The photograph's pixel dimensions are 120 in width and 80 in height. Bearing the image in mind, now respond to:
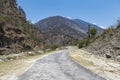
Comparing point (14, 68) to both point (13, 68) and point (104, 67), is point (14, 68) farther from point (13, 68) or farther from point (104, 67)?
point (104, 67)

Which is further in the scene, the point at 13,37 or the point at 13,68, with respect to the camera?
the point at 13,37

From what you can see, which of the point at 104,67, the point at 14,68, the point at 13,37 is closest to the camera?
the point at 14,68

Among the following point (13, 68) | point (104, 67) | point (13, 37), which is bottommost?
point (104, 67)

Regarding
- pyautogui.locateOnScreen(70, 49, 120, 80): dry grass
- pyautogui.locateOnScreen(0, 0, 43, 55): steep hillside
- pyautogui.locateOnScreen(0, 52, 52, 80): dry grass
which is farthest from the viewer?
pyautogui.locateOnScreen(0, 0, 43, 55): steep hillside

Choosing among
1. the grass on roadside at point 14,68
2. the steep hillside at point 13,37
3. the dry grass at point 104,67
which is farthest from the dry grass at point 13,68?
the steep hillside at point 13,37

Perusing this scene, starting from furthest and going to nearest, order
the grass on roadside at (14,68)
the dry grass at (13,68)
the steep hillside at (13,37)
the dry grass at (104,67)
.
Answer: the steep hillside at (13,37) → the grass on roadside at (14,68) → the dry grass at (13,68) → the dry grass at (104,67)

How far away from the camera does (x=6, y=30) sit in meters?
156

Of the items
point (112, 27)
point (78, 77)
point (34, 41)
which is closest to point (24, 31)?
point (34, 41)

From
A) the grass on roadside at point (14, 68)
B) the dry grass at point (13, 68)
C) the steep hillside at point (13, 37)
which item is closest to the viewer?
the dry grass at point (13, 68)

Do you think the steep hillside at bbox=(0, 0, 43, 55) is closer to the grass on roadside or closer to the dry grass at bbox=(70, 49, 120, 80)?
the grass on roadside

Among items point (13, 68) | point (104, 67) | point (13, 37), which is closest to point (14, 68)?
point (13, 68)

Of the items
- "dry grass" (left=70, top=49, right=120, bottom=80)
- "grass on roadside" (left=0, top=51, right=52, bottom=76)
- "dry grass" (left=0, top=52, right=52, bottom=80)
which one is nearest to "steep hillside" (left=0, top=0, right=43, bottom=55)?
"grass on roadside" (left=0, top=51, right=52, bottom=76)

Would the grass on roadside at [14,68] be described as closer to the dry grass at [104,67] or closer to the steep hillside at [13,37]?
the dry grass at [104,67]

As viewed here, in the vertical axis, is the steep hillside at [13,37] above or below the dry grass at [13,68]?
above
